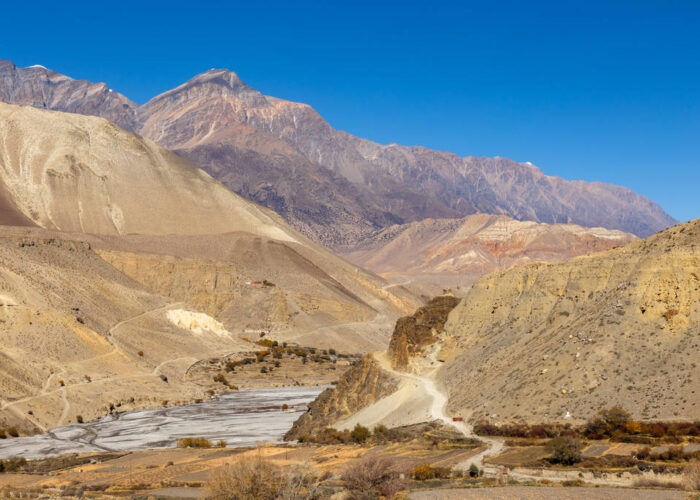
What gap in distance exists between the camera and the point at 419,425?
40125mm

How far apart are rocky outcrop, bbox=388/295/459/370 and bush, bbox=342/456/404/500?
28.0m

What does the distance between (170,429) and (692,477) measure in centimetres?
4184

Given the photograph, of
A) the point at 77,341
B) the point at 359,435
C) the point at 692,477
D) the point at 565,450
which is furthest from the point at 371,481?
the point at 77,341

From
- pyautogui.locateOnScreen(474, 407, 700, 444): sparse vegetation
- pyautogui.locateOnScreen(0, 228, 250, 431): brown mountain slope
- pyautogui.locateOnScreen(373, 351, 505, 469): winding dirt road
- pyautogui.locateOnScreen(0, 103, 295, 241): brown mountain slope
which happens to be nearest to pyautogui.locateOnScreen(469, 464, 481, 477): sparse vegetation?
pyautogui.locateOnScreen(373, 351, 505, 469): winding dirt road

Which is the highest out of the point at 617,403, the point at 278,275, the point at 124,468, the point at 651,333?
the point at 278,275

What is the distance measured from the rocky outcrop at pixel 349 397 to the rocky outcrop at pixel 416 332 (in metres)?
1.84

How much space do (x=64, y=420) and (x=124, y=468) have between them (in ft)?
80.5

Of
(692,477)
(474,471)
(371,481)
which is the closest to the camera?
(692,477)

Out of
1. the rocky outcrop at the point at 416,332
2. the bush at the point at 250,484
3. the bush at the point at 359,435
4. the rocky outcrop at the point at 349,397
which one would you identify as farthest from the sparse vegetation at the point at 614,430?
the rocky outcrop at the point at 416,332

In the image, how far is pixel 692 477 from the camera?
2331 centimetres

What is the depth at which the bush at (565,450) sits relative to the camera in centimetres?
2894

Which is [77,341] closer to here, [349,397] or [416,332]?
[349,397]

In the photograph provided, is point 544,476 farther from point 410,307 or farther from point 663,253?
point 410,307

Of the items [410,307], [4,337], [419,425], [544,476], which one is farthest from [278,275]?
[544,476]
